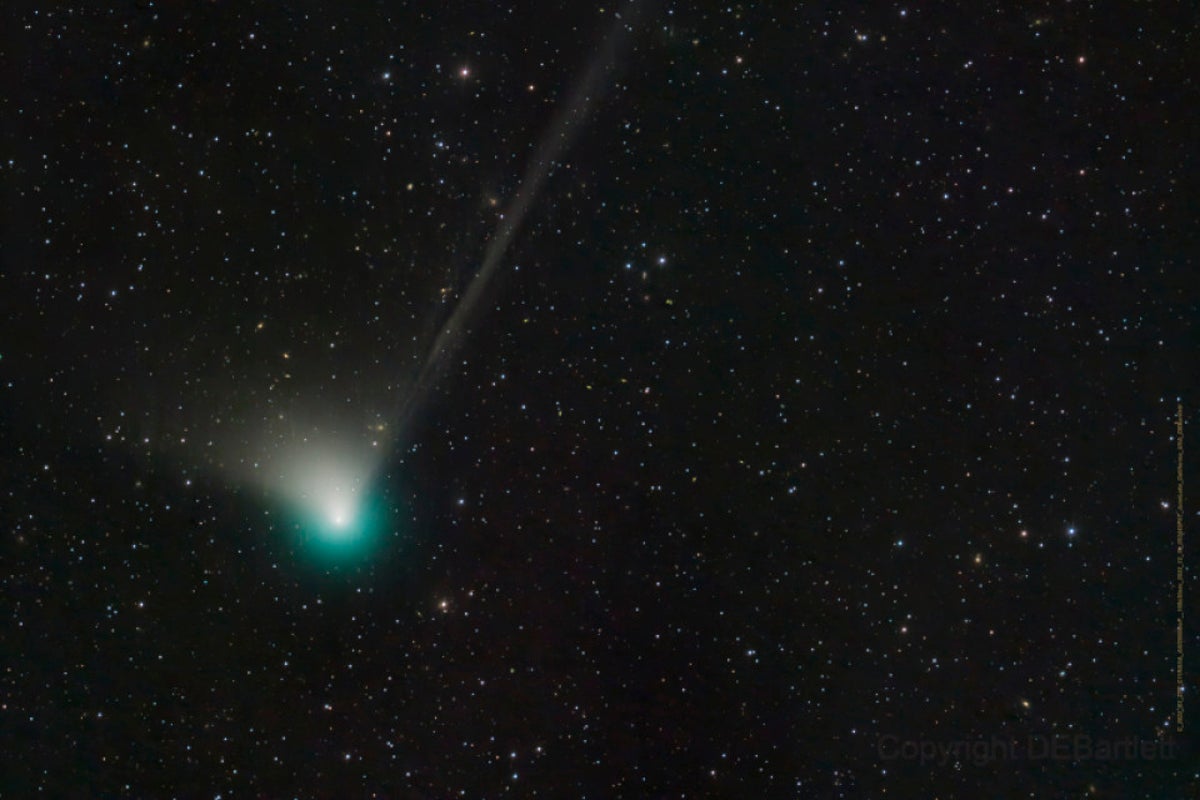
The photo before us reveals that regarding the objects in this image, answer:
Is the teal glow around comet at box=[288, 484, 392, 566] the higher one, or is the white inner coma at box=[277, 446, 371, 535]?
the white inner coma at box=[277, 446, 371, 535]

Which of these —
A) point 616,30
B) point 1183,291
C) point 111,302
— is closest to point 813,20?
point 616,30

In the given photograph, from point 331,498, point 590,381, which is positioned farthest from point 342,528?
point 590,381

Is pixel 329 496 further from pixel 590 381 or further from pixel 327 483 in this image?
pixel 590 381

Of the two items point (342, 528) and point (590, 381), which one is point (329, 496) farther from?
point (590, 381)

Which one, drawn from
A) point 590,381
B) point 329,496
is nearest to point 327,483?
point 329,496

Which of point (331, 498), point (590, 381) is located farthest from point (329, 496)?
point (590, 381)

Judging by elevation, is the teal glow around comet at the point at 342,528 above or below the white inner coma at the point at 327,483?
below

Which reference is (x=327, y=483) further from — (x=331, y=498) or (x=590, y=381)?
(x=590, y=381)

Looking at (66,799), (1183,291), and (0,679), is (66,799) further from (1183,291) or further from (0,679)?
(1183,291)
